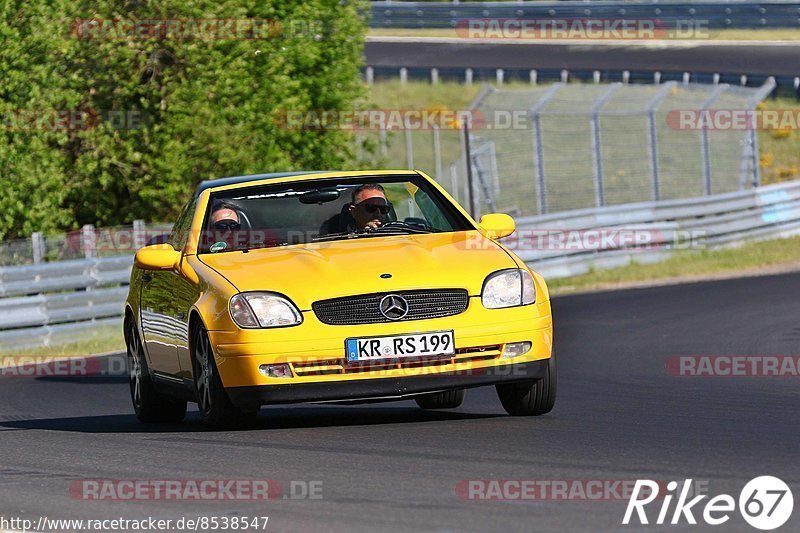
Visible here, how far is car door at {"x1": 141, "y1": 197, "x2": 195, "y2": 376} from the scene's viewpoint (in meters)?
9.79

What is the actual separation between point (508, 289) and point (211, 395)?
66.9 inches

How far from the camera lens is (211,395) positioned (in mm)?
9102

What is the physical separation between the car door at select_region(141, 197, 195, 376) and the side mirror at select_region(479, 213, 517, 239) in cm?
180

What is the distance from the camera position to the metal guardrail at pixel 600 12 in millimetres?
44250

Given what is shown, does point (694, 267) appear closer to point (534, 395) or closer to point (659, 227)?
point (659, 227)

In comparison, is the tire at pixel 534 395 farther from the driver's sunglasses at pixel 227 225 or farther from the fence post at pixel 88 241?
the fence post at pixel 88 241

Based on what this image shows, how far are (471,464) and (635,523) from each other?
1673 mm

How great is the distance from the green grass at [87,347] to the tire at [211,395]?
9670mm

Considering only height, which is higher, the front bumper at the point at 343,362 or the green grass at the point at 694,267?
the front bumper at the point at 343,362

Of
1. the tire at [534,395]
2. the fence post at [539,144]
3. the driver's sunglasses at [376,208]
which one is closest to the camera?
the tire at [534,395]

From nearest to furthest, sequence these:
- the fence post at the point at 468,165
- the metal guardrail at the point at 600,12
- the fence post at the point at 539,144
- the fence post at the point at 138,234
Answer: the fence post at the point at 138,234
the fence post at the point at 468,165
the fence post at the point at 539,144
the metal guardrail at the point at 600,12

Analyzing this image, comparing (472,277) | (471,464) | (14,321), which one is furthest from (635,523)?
(14,321)

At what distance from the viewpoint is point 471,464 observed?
7520 mm

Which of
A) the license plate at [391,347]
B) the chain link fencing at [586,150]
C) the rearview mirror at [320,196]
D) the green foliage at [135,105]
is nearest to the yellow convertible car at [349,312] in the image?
the license plate at [391,347]
